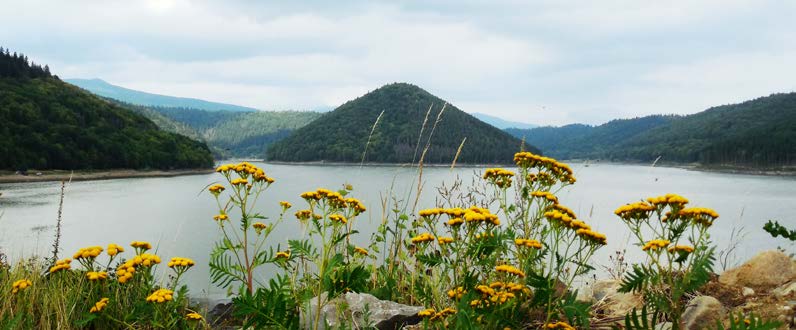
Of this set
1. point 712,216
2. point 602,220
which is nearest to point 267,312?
point 712,216

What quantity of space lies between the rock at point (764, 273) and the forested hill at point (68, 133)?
342ft

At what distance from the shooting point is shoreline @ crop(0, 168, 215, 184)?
3297 inches

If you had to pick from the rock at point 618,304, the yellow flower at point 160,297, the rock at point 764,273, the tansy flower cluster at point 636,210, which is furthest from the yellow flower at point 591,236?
the rock at point 764,273

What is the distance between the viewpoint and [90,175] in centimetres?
9356

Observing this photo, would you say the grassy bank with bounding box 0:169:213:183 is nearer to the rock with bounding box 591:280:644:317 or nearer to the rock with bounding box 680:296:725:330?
the rock with bounding box 591:280:644:317

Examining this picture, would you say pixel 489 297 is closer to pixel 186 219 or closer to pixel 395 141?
pixel 186 219

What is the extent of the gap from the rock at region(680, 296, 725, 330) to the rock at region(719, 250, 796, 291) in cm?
163

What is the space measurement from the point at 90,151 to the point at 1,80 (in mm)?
51696

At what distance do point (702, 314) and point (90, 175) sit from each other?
108 metres

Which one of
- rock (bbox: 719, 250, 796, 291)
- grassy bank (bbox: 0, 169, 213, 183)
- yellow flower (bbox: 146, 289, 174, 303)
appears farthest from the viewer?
grassy bank (bbox: 0, 169, 213, 183)

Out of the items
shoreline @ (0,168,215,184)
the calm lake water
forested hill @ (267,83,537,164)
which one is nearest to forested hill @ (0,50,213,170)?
shoreline @ (0,168,215,184)

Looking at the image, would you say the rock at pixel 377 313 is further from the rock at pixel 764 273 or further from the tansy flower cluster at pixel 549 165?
the rock at pixel 764 273

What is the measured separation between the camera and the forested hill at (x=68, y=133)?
93269 mm

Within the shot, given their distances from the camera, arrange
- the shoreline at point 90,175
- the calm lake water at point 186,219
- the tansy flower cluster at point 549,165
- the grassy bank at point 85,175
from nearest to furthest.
→ the tansy flower cluster at point 549,165 → the calm lake water at point 186,219 → the shoreline at point 90,175 → the grassy bank at point 85,175
